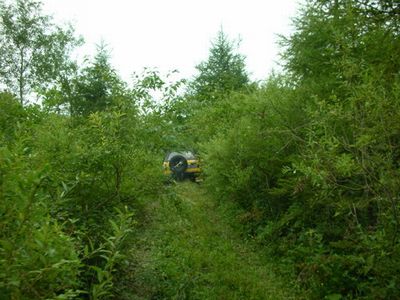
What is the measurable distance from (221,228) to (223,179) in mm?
1596

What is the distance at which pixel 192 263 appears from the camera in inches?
246

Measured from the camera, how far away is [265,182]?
8.73 metres

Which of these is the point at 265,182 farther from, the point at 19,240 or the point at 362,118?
the point at 19,240

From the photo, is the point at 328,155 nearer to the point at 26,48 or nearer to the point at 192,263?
the point at 192,263

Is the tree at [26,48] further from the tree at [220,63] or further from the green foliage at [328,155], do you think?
the green foliage at [328,155]

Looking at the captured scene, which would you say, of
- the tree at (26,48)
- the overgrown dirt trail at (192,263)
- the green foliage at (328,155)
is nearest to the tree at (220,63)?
the tree at (26,48)

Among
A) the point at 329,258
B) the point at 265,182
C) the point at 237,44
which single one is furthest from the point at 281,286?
the point at 237,44

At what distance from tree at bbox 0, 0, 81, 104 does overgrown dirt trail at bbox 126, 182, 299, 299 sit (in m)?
16.0

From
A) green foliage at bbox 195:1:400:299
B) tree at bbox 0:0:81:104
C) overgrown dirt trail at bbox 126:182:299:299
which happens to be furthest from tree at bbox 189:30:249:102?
overgrown dirt trail at bbox 126:182:299:299

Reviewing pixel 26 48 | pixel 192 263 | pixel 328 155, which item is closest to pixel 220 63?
pixel 26 48

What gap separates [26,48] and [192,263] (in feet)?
64.6

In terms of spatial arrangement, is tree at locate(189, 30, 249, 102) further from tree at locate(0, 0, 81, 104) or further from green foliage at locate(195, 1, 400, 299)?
green foliage at locate(195, 1, 400, 299)

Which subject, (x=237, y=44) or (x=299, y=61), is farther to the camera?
(x=237, y=44)

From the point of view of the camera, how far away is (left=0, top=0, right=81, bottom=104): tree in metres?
21.0
